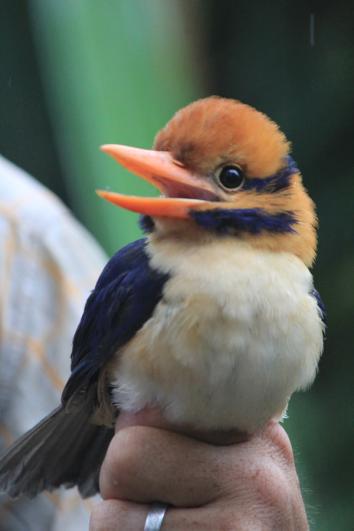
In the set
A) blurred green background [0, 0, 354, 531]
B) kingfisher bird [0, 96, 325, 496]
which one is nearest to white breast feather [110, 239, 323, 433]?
kingfisher bird [0, 96, 325, 496]

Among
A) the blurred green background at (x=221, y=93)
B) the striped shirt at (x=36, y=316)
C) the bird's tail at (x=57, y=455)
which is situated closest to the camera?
the bird's tail at (x=57, y=455)

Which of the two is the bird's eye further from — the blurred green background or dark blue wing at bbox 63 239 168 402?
the blurred green background

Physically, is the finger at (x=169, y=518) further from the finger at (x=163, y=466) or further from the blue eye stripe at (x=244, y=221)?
the blue eye stripe at (x=244, y=221)

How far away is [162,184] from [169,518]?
38 cm

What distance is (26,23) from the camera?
5.41 feet

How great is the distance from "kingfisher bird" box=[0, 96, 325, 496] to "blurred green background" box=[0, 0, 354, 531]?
27cm

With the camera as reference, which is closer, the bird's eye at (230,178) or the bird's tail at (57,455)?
the bird's eye at (230,178)

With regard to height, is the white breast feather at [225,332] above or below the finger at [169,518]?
above

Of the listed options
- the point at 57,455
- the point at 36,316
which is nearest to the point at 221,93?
the point at 36,316

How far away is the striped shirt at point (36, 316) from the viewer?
1.47 m

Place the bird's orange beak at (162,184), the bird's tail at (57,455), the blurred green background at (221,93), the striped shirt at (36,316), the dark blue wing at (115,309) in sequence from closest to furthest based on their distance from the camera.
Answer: the bird's orange beak at (162,184)
the dark blue wing at (115,309)
the bird's tail at (57,455)
the blurred green background at (221,93)
the striped shirt at (36,316)

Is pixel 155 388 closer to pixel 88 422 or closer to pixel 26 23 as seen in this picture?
pixel 88 422

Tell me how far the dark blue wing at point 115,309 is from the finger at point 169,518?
0.14 meters

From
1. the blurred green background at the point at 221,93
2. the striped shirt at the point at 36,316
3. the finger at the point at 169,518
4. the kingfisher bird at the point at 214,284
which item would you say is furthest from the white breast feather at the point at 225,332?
the striped shirt at the point at 36,316
